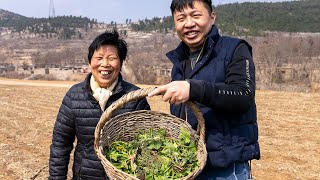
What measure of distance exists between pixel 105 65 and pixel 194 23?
0.67 m

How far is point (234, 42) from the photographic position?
5.90 ft

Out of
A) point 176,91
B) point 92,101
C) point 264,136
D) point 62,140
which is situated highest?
point 176,91

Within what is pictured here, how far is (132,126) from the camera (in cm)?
199

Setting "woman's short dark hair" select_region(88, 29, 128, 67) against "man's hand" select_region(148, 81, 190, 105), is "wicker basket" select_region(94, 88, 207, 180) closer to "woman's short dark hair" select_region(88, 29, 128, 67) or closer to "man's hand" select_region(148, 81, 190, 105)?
"man's hand" select_region(148, 81, 190, 105)

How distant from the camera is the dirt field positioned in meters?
6.20

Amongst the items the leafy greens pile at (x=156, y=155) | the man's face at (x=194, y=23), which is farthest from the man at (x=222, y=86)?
the leafy greens pile at (x=156, y=155)

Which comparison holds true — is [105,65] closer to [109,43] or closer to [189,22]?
[109,43]

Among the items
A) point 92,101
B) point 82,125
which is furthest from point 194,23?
point 82,125

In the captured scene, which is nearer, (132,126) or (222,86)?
(222,86)

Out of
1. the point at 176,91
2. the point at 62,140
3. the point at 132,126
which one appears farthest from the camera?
the point at 62,140

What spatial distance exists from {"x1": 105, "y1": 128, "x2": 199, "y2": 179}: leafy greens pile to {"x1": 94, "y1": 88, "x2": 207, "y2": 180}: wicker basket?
0.03 meters

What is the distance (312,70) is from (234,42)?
37439mm

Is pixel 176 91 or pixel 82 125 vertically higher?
pixel 176 91

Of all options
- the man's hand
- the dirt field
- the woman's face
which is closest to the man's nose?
the man's hand
